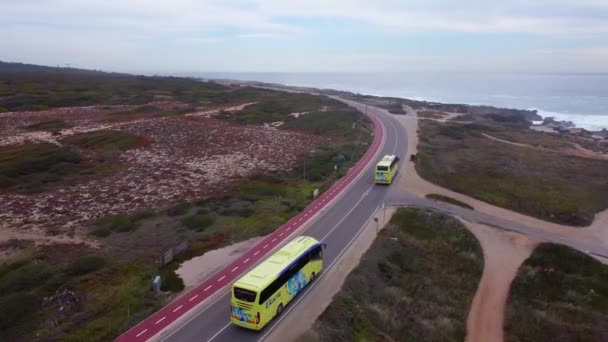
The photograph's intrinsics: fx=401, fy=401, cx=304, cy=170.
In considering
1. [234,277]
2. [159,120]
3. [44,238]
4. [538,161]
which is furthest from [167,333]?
[159,120]

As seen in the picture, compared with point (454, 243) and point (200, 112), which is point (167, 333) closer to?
point (454, 243)

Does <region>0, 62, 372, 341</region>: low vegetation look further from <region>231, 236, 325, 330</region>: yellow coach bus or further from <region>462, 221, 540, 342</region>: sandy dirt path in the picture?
<region>462, 221, 540, 342</region>: sandy dirt path

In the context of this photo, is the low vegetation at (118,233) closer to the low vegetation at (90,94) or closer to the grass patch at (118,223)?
the grass patch at (118,223)

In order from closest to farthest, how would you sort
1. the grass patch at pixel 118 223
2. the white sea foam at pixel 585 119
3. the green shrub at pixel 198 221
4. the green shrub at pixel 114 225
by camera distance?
the green shrub at pixel 114 225
the grass patch at pixel 118 223
the green shrub at pixel 198 221
the white sea foam at pixel 585 119

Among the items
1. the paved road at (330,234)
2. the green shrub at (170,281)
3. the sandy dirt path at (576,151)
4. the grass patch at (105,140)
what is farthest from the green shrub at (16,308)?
the sandy dirt path at (576,151)

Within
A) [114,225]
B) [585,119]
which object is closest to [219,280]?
[114,225]

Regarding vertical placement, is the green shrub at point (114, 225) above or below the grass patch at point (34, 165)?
below
